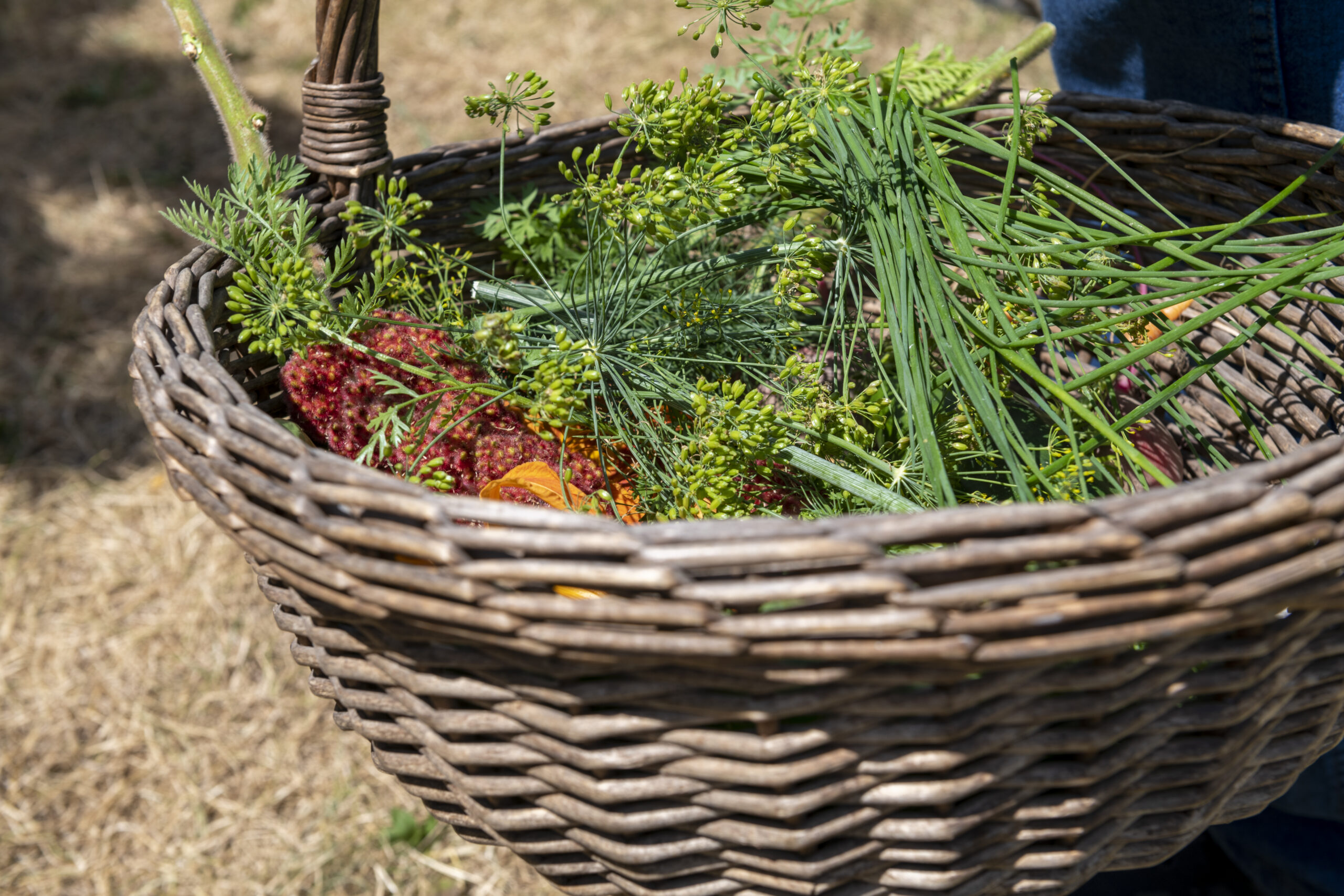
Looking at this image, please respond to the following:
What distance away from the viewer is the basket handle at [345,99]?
776 mm

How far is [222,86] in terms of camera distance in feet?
2.62

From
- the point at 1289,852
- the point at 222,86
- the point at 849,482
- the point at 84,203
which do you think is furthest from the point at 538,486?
the point at 84,203

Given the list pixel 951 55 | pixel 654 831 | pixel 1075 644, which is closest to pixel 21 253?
pixel 951 55

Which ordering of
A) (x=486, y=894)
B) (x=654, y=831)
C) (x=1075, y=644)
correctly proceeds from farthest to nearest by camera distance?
(x=486, y=894), (x=654, y=831), (x=1075, y=644)

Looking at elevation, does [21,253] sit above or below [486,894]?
above

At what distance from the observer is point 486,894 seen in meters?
1.26

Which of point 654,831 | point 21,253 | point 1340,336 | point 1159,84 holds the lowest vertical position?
point 654,831

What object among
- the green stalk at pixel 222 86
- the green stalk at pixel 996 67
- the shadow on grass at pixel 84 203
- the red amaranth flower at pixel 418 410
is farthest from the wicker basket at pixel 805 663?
the shadow on grass at pixel 84 203

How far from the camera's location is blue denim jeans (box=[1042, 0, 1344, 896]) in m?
0.95

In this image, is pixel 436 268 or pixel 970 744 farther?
pixel 436 268

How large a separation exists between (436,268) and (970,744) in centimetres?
54

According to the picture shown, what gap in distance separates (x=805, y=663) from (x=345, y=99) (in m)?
0.65

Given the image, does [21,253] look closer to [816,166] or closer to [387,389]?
[387,389]

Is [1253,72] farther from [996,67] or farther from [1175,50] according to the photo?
[996,67]
